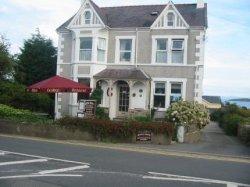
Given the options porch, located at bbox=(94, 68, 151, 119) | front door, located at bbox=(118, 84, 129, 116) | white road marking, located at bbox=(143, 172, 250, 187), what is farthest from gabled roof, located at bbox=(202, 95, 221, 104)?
white road marking, located at bbox=(143, 172, 250, 187)

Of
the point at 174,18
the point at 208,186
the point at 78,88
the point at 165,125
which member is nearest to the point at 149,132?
the point at 165,125

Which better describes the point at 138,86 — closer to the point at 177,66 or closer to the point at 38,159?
the point at 177,66

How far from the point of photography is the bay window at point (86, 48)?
3400cm

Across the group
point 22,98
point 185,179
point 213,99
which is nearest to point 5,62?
point 22,98

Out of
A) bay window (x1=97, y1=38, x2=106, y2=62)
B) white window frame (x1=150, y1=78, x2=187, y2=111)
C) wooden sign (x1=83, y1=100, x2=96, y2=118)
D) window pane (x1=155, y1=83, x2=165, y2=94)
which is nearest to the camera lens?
wooden sign (x1=83, y1=100, x2=96, y2=118)

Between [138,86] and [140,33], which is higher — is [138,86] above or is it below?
below

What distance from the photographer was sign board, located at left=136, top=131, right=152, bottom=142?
2202cm

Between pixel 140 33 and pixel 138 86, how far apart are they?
11.8 ft

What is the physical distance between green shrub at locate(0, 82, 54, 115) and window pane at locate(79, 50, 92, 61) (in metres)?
4.84

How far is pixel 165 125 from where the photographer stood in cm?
2211

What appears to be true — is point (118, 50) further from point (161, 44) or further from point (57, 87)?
point (57, 87)

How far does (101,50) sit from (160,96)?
5259 mm

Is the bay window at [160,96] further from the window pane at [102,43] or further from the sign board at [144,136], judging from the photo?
the sign board at [144,136]

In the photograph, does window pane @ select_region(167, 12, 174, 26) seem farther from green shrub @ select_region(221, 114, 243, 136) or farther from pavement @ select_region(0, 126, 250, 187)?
pavement @ select_region(0, 126, 250, 187)
